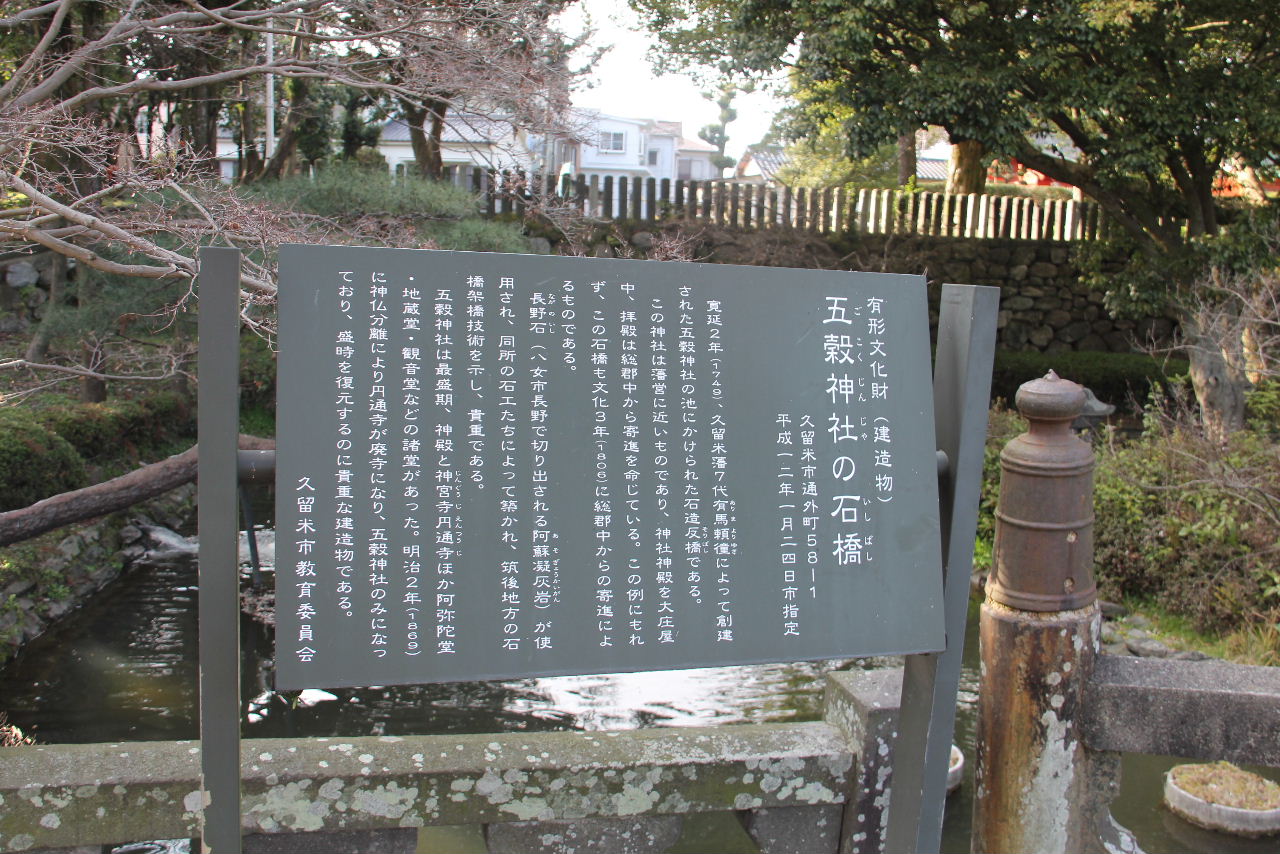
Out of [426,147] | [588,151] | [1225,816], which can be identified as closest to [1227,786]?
[1225,816]

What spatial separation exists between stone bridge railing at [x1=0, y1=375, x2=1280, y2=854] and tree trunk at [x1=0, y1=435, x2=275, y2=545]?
7.37ft

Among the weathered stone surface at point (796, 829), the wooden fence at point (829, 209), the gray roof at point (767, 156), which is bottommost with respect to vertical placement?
the weathered stone surface at point (796, 829)

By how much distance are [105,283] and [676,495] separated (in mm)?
7781

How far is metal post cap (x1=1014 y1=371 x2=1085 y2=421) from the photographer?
7.36 ft

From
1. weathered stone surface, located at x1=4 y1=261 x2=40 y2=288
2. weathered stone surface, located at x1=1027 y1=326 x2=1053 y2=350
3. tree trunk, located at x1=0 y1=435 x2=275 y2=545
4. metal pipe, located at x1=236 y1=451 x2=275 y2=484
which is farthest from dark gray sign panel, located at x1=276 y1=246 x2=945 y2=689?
weathered stone surface, located at x1=4 y1=261 x2=40 y2=288

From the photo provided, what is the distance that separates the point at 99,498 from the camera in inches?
171

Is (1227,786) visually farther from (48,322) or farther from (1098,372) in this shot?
(48,322)

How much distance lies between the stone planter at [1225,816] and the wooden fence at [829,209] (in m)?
8.53

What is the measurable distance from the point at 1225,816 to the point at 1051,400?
3634mm

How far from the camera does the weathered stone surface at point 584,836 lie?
89.4 inches

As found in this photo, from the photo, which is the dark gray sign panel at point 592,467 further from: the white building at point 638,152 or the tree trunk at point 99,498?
the white building at point 638,152

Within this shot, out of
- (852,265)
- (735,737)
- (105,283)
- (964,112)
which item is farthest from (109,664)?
(852,265)

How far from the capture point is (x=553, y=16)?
799 cm

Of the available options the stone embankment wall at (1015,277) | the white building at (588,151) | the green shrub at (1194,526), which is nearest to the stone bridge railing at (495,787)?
the white building at (588,151)
